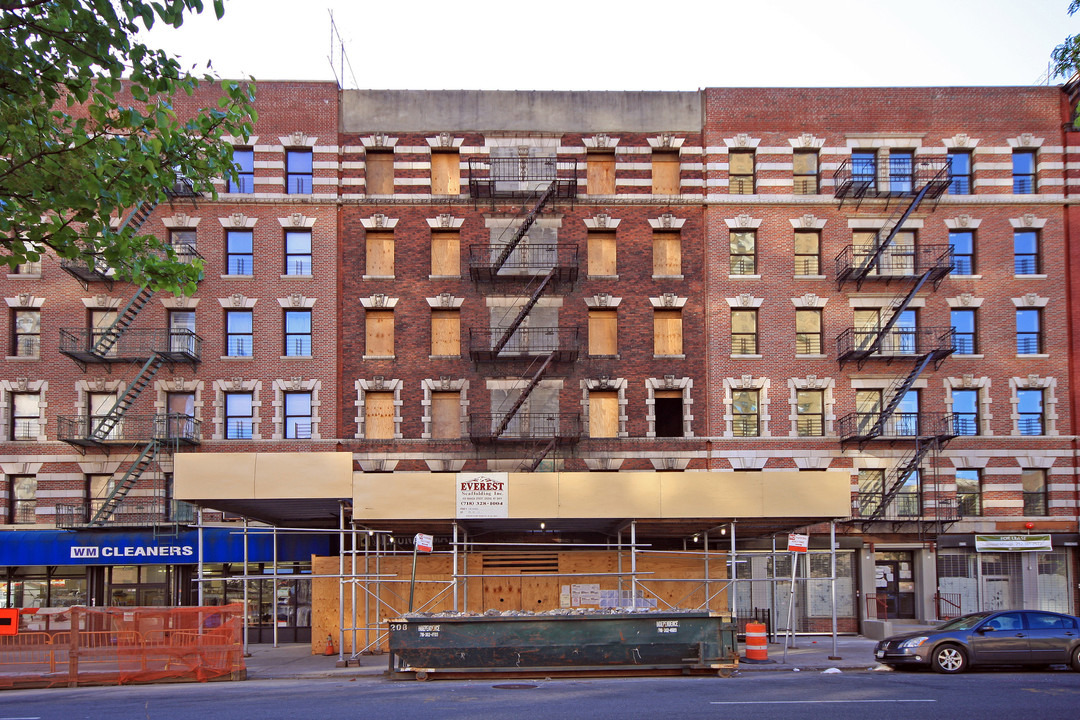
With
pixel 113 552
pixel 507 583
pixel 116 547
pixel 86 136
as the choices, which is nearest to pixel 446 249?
pixel 507 583

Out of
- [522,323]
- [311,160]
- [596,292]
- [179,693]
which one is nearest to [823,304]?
[596,292]

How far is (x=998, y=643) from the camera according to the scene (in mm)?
21047

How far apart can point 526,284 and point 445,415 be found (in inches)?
219

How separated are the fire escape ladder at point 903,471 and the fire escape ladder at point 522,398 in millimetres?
12293

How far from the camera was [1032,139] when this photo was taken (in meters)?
36.1

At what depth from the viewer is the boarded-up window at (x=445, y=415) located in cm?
3497

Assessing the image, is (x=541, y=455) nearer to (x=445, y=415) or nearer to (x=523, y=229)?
(x=445, y=415)

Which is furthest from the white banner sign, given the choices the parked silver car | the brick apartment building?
the parked silver car

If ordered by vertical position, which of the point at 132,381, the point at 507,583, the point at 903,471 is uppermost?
the point at 132,381

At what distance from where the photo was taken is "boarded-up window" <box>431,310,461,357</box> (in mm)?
35406

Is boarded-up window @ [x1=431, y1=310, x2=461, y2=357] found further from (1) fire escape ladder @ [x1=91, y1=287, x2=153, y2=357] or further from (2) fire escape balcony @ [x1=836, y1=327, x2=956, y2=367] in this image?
(2) fire escape balcony @ [x1=836, y1=327, x2=956, y2=367]

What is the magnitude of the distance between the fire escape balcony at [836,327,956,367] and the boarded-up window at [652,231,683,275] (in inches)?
254

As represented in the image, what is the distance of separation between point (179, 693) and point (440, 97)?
77.0 feet

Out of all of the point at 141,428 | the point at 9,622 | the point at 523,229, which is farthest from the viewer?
the point at 523,229
